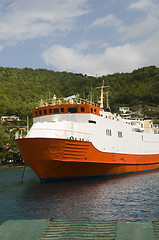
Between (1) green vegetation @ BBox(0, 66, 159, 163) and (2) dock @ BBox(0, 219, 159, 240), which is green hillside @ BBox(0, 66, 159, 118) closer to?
(1) green vegetation @ BBox(0, 66, 159, 163)

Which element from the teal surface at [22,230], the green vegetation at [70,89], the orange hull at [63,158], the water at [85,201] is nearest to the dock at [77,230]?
the teal surface at [22,230]

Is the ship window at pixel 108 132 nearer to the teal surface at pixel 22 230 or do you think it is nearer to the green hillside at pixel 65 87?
the teal surface at pixel 22 230

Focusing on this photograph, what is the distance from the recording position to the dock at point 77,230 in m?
8.47

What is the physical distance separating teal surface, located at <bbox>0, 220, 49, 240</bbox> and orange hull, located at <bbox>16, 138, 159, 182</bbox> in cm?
1247

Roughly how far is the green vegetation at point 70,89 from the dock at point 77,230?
8064cm

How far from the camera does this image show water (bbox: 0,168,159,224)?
15461 mm

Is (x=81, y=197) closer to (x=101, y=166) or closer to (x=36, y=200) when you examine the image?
(x=36, y=200)

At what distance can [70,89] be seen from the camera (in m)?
116

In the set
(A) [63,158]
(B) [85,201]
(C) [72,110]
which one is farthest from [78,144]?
(B) [85,201]

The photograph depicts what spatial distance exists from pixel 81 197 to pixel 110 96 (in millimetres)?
102114

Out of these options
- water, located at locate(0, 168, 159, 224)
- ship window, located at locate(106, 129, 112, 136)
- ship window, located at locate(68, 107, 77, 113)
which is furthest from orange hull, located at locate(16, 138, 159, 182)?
ship window, located at locate(68, 107, 77, 113)

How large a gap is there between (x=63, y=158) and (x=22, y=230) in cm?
1359

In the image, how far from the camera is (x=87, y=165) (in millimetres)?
24516

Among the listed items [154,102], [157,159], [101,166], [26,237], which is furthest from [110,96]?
[26,237]
